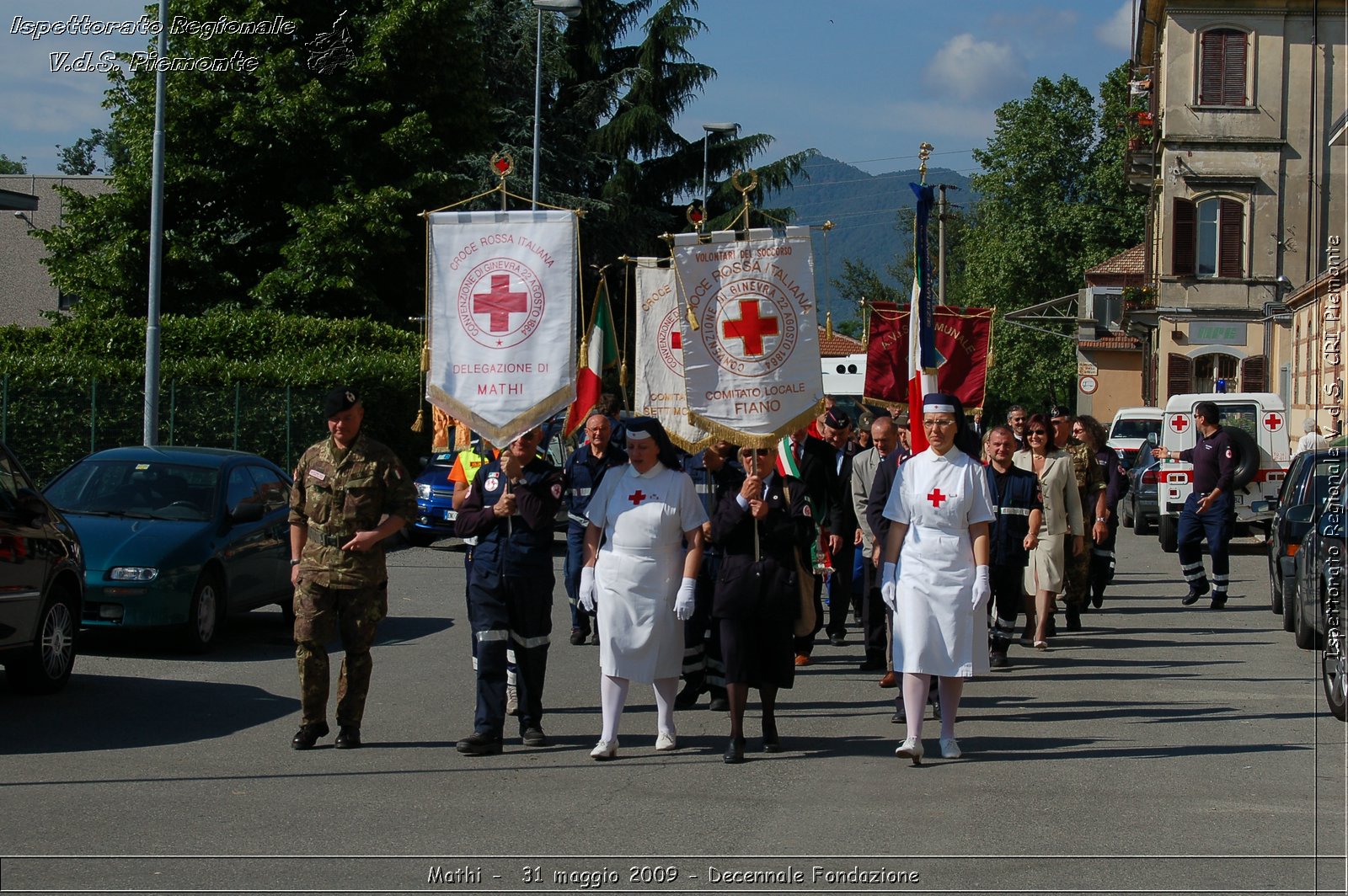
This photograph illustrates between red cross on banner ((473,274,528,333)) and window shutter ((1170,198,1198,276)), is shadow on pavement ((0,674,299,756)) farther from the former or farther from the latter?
window shutter ((1170,198,1198,276))

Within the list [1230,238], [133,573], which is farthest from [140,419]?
[1230,238]

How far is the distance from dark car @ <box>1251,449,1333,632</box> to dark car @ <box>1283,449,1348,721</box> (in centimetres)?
47

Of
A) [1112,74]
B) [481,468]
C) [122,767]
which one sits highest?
[1112,74]

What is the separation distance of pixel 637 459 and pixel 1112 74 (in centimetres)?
6738

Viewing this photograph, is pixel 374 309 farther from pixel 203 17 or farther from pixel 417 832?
pixel 417 832

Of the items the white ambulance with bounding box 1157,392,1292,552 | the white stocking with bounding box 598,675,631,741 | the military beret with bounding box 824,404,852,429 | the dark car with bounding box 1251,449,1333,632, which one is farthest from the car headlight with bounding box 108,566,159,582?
the white ambulance with bounding box 1157,392,1292,552

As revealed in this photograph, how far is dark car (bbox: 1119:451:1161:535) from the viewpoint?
91.8ft

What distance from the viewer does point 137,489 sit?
43.5ft

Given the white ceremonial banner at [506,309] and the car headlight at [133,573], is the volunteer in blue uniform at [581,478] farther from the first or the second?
the car headlight at [133,573]

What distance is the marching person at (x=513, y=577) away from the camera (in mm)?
8789

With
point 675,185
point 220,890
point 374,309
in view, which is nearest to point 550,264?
point 220,890

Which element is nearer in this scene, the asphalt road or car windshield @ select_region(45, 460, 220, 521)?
the asphalt road

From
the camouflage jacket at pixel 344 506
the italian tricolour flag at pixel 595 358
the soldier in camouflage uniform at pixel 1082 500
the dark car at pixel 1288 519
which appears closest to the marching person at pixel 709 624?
the camouflage jacket at pixel 344 506

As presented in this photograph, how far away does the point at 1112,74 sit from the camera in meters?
70.5
